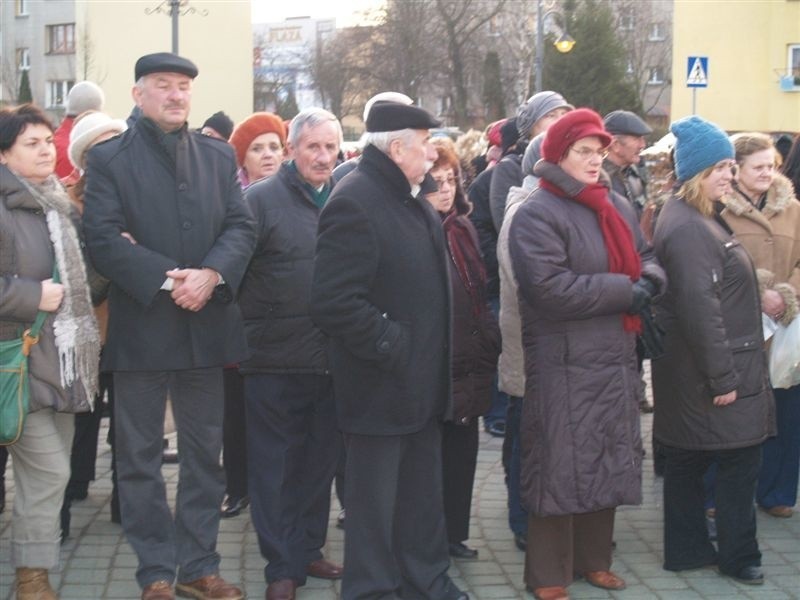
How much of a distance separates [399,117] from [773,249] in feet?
7.55

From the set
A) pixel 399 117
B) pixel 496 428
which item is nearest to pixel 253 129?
pixel 399 117

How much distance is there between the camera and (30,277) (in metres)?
5.00

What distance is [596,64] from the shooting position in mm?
47844

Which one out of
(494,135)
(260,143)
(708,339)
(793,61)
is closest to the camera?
(708,339)

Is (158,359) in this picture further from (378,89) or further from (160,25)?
(378,89)

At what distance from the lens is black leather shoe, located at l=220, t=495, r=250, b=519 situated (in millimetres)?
6465

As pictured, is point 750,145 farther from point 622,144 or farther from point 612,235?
point 622,144

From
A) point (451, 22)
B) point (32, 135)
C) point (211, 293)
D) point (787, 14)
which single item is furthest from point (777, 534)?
point (451, 22)

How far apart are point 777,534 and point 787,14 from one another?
3586cm

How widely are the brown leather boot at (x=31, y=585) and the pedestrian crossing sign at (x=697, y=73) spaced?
16231mm

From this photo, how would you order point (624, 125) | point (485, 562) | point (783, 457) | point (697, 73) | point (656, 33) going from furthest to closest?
point (656, 33) → point (697, 73) → point (624, 125) → point (783, 457) → point (485, 562)

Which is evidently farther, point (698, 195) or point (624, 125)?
point (624, 125)

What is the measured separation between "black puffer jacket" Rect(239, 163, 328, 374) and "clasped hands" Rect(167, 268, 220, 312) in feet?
1.37

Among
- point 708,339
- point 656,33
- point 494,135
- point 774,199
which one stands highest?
point 656,33
